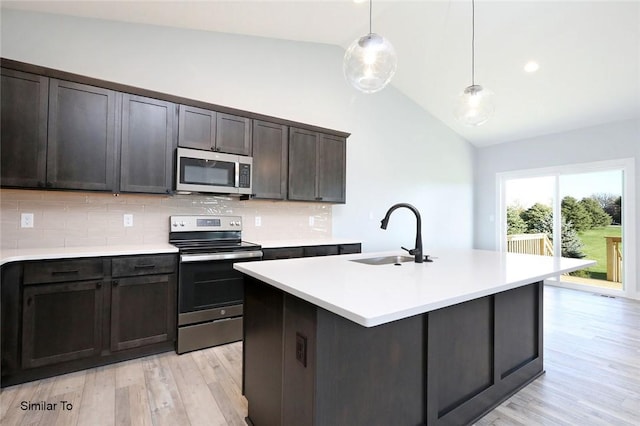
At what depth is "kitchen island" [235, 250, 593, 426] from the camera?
1.17m

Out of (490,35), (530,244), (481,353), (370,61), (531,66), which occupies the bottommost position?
(481,353)

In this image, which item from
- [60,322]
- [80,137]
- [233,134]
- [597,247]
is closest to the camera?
[60,322]

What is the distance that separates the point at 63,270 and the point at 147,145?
117cm

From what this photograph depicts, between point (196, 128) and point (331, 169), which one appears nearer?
point (196, 128)

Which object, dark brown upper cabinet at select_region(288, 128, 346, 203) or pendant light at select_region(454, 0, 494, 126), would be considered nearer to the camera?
pendant light at select_region(454, 0, 494, 126)

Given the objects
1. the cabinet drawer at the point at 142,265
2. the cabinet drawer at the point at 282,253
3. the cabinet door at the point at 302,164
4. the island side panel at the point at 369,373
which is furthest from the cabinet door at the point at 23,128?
the island side panel at the point at 369,373

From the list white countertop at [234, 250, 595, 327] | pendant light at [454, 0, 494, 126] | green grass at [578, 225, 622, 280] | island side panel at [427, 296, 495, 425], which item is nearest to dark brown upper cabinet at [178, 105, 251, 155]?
white countertop at [234, 250, 595, 327]

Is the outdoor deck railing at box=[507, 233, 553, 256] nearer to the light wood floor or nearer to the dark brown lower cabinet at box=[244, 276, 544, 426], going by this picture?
the light wood floor

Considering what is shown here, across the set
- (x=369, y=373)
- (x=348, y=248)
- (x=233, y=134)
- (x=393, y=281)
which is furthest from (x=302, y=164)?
(x=369, y=373)

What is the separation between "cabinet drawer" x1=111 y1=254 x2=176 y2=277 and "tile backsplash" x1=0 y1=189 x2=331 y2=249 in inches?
22.7

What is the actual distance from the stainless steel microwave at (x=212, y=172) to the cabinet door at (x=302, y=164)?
55 centimetres

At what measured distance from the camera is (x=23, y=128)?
2.25 m

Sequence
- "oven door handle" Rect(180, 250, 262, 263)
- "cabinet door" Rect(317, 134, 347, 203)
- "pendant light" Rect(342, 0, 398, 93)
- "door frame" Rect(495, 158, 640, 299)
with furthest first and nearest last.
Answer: "door frame" Rect(495, 158, 640, 299)
"cabinet door" Rect(317, 134, 347, 203)
"oven door handle" Rect(180, 250, 262, 263)
"pendant light" Rect(342, 0, 398, 93)

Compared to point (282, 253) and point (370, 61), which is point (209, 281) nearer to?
point (282, 253)
